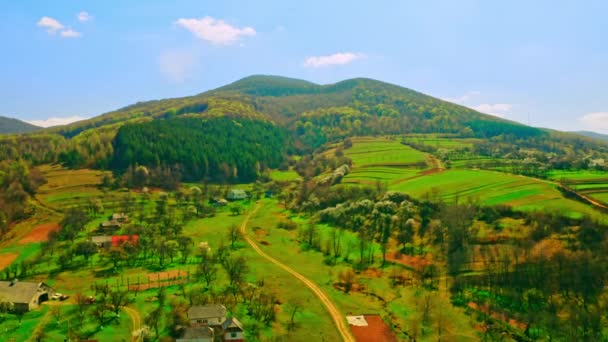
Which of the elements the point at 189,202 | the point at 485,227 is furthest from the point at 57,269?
the point at 485,227

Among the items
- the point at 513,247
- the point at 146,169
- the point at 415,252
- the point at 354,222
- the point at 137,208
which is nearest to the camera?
the point at 513,247

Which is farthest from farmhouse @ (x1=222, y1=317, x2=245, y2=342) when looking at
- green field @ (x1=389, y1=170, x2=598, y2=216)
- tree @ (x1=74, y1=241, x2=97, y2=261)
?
green field @ (x1=389, y1=170, x2=598, y2=216)

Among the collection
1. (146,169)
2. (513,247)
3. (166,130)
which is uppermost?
(166,130)

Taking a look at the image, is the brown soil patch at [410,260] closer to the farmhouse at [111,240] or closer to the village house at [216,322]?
the village house at [216,322]

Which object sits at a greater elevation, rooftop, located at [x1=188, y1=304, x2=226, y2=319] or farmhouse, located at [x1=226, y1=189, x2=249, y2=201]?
farmhouse, located at [x1=226, y1=189, x2=249, y2=201]

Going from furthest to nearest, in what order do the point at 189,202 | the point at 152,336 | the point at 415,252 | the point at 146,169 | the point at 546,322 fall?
the point at 146,169 < the point at 189,202 < the point at 415,252 < the point at 546,322 < the point at 152,336

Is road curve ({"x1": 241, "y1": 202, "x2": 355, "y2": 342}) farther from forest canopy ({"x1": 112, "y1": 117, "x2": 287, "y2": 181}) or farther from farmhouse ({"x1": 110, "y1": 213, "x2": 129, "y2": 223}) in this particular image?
forest canopy ({"x1": 112, "y1": 117, "x2": 287, "y2": 181})

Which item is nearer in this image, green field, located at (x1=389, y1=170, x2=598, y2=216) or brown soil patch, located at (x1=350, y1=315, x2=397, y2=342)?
brown soil patch, located at (x1=350, y1=315, x2=397, y2=342)

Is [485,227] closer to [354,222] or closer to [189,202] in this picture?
[354,222]
